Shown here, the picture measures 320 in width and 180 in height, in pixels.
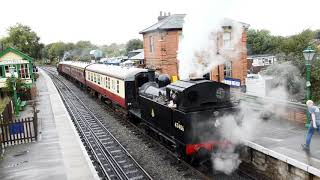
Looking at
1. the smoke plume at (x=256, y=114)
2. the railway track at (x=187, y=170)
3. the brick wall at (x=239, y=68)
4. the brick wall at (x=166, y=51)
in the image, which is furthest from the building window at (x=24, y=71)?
the smoke plume at (x=256, y=114)

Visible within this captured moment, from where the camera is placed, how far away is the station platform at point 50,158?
31.5ft

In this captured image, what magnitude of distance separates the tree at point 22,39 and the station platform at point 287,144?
55186 millimetres

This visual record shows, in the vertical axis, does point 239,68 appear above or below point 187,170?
above

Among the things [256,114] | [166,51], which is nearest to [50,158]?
[256,114]

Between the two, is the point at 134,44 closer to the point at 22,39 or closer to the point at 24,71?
the point at 22,39

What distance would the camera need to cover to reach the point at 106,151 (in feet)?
40.0

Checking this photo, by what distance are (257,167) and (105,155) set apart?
5.17 metres

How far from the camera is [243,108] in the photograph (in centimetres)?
1009

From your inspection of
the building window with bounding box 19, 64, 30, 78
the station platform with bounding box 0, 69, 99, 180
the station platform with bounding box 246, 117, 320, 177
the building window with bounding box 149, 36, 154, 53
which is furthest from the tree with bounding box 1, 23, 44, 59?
the station platform with bounding box 246, 117, 320, 177

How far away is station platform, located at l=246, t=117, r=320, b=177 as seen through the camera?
8.00m

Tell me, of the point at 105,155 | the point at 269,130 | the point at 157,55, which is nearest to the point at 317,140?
the point at 269,130

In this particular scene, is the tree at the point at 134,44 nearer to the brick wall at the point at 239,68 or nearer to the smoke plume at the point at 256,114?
the brick wall at the point at 239,68

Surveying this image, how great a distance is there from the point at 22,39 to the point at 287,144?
58582 millimetres

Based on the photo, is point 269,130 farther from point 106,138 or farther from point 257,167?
point 106,138
